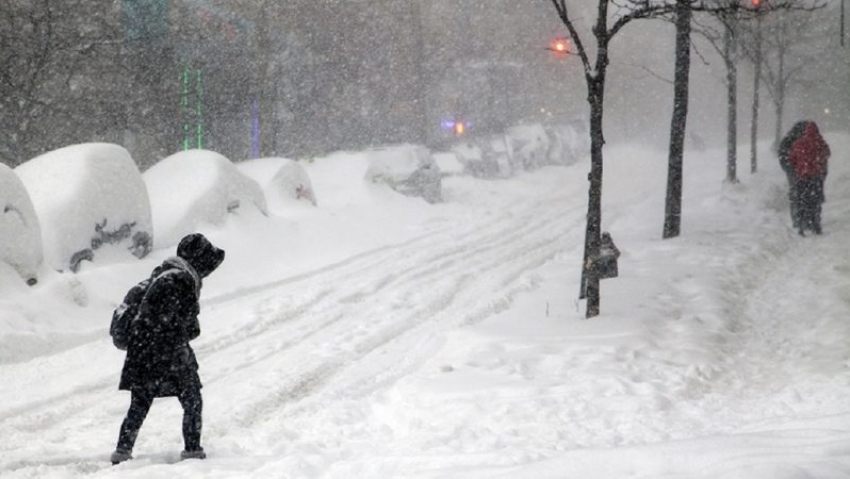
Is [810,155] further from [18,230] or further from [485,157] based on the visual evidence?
[485,157]

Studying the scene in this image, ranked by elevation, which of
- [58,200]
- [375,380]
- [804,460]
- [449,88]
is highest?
[449,88]

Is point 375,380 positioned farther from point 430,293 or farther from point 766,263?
point 766,263

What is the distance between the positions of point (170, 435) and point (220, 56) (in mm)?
17896

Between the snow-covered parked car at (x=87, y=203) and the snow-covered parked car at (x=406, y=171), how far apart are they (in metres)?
8.04

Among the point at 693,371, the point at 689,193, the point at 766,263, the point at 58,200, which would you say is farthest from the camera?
the point at 689,193

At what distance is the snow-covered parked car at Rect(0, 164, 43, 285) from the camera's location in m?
9.03

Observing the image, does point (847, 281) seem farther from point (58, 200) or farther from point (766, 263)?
point (58, 200)

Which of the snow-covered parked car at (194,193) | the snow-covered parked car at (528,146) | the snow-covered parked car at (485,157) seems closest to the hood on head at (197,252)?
the snow-covered parked car at (194,193)

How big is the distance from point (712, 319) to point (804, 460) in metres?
5.43

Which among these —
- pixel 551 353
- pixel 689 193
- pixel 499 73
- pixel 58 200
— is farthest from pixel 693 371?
pixel 499 73

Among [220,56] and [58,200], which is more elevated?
[220,56]

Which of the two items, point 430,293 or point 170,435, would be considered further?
point 430,293

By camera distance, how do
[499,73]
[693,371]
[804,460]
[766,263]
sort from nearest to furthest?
[804,460] → [693,371] → [766,263] → [499,73]

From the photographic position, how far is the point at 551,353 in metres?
7.72
